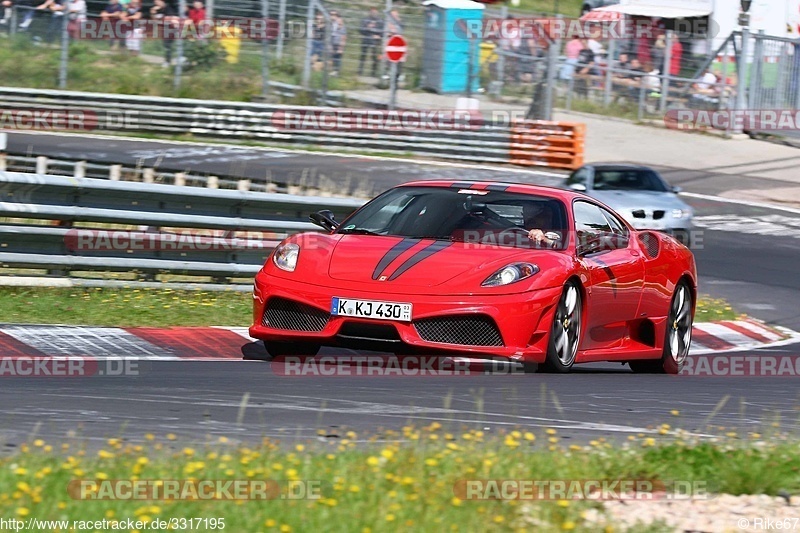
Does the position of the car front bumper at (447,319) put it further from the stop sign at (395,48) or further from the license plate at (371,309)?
the stop sign at (395,48)

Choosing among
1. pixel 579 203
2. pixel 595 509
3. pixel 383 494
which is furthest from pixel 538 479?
pixel 579 203

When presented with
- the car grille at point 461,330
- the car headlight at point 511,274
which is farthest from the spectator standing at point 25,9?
the car grille at point 461,330

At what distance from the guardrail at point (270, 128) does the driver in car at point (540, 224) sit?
56.7 ft

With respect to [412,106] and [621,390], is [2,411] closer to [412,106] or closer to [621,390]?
[621,390]

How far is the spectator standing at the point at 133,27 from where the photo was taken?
27.5 metres

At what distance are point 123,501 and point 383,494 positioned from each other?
82cm

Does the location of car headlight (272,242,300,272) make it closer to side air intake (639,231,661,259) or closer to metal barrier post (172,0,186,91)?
side air intake (639,231,661,259)

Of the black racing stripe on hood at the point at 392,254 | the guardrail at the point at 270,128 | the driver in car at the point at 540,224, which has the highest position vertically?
the driver in car at the point at 540,224

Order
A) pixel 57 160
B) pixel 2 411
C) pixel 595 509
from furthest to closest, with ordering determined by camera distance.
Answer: pixel 57 160 → pixel 2 411 → pixel 595 509

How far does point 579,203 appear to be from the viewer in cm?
894

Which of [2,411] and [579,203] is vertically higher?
[579,203]


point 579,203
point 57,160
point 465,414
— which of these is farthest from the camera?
point 57,160

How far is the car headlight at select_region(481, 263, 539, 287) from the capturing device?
772 centimetres

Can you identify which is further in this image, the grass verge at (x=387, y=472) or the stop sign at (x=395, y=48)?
the stop sign at (x=395, y=48)
